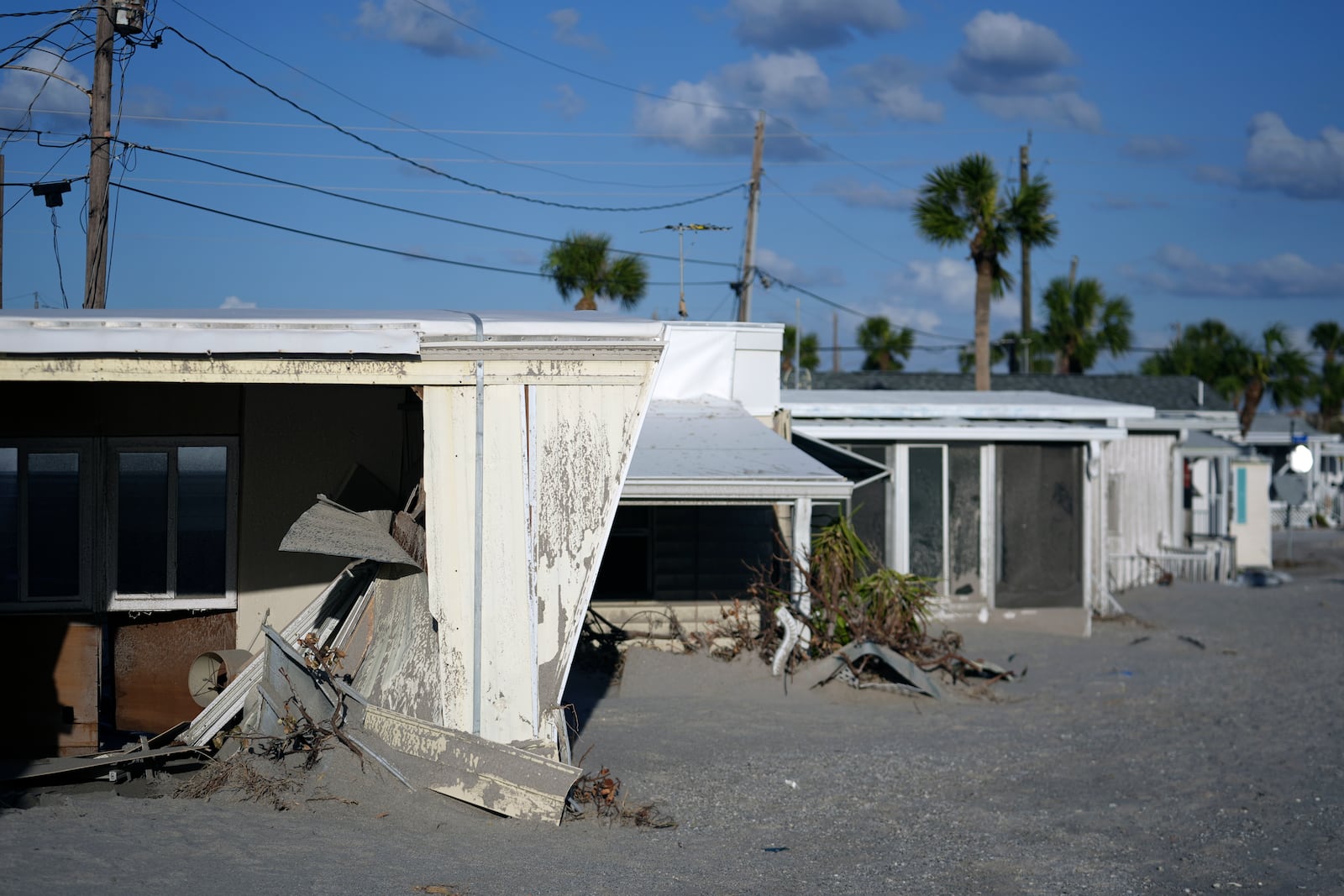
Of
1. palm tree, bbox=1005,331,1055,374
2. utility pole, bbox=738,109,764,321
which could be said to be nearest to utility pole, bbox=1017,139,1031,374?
palm tree, bbox=1005,331,1055,374

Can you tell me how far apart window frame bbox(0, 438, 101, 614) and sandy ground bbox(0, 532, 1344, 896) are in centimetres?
181

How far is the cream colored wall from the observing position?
8523mm

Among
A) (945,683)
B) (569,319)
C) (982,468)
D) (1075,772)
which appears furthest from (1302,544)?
(569,319)

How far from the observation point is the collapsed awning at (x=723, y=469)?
10.4 meters

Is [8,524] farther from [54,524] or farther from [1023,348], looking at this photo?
[1023,348]

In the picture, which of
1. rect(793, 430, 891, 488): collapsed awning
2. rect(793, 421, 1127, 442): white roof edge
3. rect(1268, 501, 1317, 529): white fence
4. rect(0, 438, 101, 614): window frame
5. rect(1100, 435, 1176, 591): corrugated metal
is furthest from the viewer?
rect(1268, 501, 1317, 529): white fence

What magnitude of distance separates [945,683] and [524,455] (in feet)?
20.3

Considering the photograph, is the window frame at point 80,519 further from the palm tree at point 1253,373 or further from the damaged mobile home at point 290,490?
A: the palm tree at point 1253,373

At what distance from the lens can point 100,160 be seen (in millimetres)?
13422

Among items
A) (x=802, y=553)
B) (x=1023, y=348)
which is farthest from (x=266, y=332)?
(x=1023, y=348)

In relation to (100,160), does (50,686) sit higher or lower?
lower

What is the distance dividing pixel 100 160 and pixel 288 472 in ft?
22.8

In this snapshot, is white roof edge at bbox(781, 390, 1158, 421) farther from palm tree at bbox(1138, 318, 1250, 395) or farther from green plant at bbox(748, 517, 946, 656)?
palm tree at bbox(1138, 318, 1250, 395)

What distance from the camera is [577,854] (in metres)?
6.13
